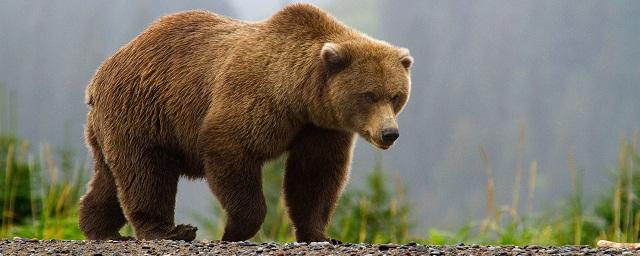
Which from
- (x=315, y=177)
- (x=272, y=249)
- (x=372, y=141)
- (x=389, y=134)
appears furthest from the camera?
(x=315, y=177)

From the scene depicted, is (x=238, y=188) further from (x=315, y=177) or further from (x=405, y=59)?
(x=405, y=59)

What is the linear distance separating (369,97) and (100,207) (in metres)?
2.69

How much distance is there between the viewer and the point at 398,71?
6.37m

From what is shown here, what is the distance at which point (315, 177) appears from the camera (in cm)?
693

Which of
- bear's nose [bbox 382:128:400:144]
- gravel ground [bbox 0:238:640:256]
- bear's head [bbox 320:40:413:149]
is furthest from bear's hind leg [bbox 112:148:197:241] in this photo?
bear's nose [bbox 382:128:400:144]

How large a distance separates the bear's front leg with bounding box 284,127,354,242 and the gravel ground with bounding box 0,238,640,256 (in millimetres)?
1165

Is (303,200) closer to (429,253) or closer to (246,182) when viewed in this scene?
(246,182)

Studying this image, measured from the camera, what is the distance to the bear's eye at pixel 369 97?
6230 millimetres

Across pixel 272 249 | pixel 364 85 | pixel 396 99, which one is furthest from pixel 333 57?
pixel 272 249

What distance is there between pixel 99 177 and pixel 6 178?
216 centimetres

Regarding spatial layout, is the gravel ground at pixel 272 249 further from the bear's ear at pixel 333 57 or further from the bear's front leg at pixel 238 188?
the bear's ear at pixel 333 57

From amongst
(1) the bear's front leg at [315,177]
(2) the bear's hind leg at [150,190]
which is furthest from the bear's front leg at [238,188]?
(2) the bear's hind leg at [150,190]

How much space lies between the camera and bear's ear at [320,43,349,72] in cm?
630

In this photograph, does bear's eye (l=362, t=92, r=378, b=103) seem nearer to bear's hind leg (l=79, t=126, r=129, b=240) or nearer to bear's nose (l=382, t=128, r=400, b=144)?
bear's nose (l=382, t=128, r=400, b=144)
